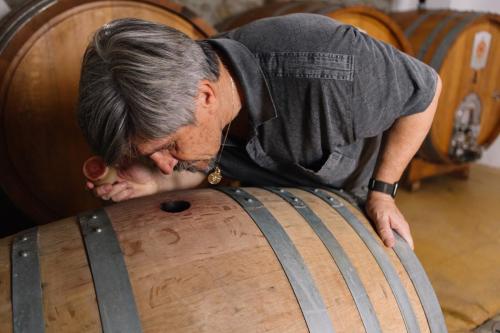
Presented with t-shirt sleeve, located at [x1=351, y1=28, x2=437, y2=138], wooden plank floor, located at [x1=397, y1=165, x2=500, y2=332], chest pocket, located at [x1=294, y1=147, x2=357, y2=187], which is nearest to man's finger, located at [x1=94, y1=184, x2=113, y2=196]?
chest pocket, located at [x1=294, y1=147, x2=357, y2=187]

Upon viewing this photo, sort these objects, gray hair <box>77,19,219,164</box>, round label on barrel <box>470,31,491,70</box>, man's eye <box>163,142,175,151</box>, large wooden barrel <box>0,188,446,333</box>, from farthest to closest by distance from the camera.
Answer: round label on barrel <box>470,31,491,70</box> < man's eye <box>163,142,175,151</box> < gray hair <box>77,19,219,164</box> < large wooden barrel <box>0,188,446,333</box>

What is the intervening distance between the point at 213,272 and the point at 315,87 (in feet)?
1.79

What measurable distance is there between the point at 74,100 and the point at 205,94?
715mm

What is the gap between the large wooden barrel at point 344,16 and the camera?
204 cm

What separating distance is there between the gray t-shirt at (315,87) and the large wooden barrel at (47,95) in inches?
20.8

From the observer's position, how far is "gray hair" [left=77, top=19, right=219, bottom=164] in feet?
2.97

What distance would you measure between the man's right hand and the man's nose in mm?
211

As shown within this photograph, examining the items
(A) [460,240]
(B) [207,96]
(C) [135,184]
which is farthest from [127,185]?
(A) [460,240]

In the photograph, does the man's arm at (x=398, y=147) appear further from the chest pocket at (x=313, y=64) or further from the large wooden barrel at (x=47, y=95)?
the large wooden barrel at (x=47, y=95)

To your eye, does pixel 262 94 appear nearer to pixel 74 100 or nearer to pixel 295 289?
pixel 295 289

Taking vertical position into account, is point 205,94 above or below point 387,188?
above

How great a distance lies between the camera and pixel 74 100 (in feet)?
5.05

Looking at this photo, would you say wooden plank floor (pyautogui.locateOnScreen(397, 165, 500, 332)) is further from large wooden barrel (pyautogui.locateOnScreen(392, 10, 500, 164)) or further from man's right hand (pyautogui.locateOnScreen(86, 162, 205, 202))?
man's right hand (pyautogui.locateOnScreen(86, 162, 205, 202))

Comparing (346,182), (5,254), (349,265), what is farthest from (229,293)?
(346,182)
